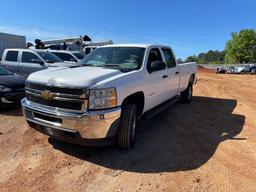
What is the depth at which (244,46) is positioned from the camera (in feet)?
272

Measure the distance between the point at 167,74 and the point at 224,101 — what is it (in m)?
4.42

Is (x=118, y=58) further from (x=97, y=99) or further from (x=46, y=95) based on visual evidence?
(x=46, y=95)

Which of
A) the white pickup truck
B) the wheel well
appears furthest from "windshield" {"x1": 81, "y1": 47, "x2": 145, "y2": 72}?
the wheel well

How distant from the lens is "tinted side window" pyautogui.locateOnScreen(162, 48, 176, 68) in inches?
263

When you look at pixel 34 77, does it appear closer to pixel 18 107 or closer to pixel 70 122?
pixel 70 122

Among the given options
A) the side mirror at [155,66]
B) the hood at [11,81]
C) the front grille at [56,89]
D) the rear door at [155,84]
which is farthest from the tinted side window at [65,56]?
the front grille at [56,89]

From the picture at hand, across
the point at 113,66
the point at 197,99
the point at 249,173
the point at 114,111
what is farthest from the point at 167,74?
the point at 197,99

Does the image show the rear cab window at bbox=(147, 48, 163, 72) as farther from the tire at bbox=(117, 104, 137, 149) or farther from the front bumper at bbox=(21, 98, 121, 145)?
the front bumper at bbox=(21, 98, 121, 145)

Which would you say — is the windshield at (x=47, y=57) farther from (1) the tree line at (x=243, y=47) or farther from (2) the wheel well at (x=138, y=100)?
(1) the tree line at (x=243, y=47)

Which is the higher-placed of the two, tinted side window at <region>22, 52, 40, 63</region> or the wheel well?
tinted side window at <region>22, 52, 40, 63</region>

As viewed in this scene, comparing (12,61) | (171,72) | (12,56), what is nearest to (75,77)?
(171,72)

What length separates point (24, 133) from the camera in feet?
17.9

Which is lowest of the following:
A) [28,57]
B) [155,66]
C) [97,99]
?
[97,99]

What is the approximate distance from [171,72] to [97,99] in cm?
317
